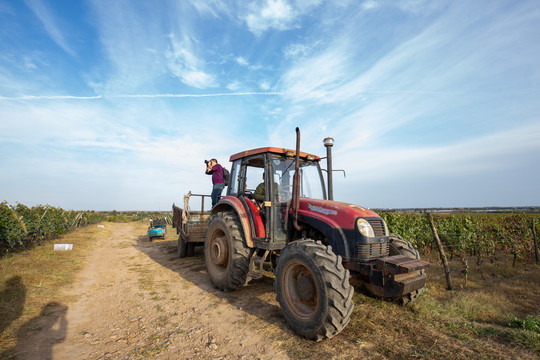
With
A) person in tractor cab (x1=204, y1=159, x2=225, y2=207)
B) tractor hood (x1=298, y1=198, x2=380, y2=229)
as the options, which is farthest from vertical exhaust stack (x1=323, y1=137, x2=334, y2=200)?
person in tractor cab (x1=204, y1=159, x2=225, y2=207)

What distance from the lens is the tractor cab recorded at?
4.38 metres

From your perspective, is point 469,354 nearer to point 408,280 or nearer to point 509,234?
point 408,280

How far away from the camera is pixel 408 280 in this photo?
3.17 metres

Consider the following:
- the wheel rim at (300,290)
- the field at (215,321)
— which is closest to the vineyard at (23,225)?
the field at (215,321)

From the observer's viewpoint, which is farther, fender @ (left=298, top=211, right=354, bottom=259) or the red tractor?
fender @ (left=298, top=211, right=354, bottom=259)

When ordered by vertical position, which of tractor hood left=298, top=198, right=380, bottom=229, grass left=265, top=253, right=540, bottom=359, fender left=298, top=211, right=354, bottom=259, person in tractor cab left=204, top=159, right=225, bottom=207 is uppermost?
person in tractor cab left=204, top=159, right=225, bottom=207

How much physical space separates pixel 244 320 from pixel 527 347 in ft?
10.9

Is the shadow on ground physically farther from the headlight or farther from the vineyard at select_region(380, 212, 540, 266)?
the vineyard at select_region(380, 212, 540, 266)

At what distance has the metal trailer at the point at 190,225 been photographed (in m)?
7.77

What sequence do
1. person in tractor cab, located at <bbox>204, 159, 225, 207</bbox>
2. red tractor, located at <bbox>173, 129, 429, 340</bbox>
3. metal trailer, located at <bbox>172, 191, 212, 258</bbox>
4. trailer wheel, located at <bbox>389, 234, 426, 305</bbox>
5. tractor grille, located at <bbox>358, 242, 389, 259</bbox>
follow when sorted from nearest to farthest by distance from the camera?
red tractor, located at <bbox>173, 129, 429, 340</bbox>, tractor grille, located at <bbox>358, 242, 389, 259</bbox>, trailer wheel, located at <bbox>389, 234, 426, 305</bbox>, person in tractor cab, located at <bbox>204, 159, 225, 207</bbox>, metal trailer, located at <bbox>172, 191, 212, 258</bbox>

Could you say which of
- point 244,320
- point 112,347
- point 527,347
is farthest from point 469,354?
point 112,347

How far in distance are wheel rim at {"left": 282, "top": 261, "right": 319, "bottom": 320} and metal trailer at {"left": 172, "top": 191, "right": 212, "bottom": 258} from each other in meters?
4.10

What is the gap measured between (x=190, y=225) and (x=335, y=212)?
5339 mm

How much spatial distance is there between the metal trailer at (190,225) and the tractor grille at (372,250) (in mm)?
4633
